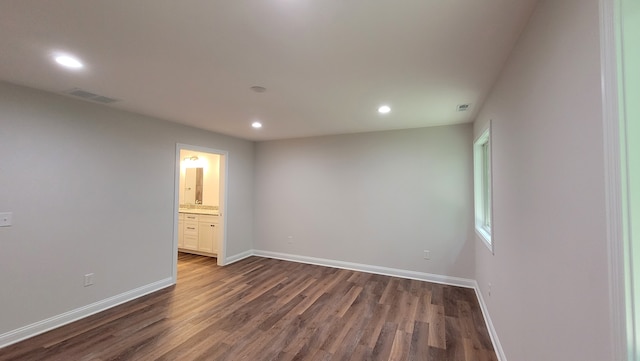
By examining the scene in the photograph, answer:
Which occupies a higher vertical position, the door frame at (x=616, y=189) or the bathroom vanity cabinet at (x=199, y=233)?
the door frame at (x=616, y=189)

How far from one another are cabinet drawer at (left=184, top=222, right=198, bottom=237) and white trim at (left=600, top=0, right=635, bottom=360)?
5.95 m

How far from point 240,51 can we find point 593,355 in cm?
233

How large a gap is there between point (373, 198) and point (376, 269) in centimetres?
120

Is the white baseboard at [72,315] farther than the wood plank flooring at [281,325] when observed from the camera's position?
Yes

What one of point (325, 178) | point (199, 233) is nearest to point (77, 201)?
point (199, 233)

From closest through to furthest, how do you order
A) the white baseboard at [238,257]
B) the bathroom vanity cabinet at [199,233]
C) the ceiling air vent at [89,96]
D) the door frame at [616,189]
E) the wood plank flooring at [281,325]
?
1. the door frame at [616,189]
2. the wood plank flooring at [281,325]
3. the ceiling air vent at [89,96]
4. the white baseboard at [238,257]
5. the bathroom vanity cabinet at [199,233]

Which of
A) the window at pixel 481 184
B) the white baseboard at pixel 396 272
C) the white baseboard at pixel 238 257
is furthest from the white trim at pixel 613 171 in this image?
the white baseboard at pixel 238 257

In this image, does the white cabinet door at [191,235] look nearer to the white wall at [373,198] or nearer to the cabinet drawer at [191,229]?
the cabinet drawer at [191,229]

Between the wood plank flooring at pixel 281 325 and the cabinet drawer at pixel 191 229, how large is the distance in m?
1.60

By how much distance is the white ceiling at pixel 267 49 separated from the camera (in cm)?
144

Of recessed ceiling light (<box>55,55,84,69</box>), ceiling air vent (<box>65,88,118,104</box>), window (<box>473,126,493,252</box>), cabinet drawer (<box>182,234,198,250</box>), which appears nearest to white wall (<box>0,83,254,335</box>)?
ceiling air vent (<box>65,88,118,104</box>)

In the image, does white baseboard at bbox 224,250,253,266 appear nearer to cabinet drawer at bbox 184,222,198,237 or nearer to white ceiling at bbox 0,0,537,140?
cabinet drawer at bbox 184,222,198,237

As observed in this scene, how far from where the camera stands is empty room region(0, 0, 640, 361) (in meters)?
1.03

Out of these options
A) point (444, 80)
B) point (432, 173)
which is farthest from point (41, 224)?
point (432, 173)
